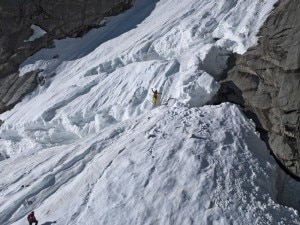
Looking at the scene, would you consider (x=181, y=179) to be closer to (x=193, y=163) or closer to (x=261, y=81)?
(x=193, y=163)

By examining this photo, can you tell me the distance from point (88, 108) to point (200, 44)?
8.20 meters

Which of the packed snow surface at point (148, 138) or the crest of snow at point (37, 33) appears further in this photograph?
the crest of snow at point (37, 33)

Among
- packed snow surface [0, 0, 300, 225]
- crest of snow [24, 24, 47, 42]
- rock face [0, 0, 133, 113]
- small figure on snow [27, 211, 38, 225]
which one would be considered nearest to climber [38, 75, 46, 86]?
packed snow surface [0, 0, 300, 225]

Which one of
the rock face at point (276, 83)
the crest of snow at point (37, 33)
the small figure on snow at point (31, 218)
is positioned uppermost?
the crest of snow at point (37, 33)

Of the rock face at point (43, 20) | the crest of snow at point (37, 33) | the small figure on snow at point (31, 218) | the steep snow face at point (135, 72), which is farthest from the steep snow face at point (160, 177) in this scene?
the crest of snow at point (37, 33)

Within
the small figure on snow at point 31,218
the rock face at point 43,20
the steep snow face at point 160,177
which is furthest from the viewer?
the rock face at point 43,20

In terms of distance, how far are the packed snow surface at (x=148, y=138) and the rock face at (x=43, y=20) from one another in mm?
2340

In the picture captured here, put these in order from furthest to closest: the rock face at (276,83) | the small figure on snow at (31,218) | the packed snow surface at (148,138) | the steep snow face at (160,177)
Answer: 1. the rock face at (276,83)
2. the packed snow surface at (148,138)
3. the small figure on snow at (31,218)
4. the steep snow face at (160,177)

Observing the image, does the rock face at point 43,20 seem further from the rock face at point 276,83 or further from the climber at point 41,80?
the rock face at point 276,83

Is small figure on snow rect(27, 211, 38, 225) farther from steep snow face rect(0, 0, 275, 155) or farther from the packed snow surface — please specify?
steep snow face rect(0, 0, 275, 155)

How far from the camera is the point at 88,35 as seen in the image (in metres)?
40.7

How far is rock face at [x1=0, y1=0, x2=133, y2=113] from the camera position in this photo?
1603 inches

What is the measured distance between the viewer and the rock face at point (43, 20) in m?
40.7

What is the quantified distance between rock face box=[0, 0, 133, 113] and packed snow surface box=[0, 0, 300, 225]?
234 centimetres
